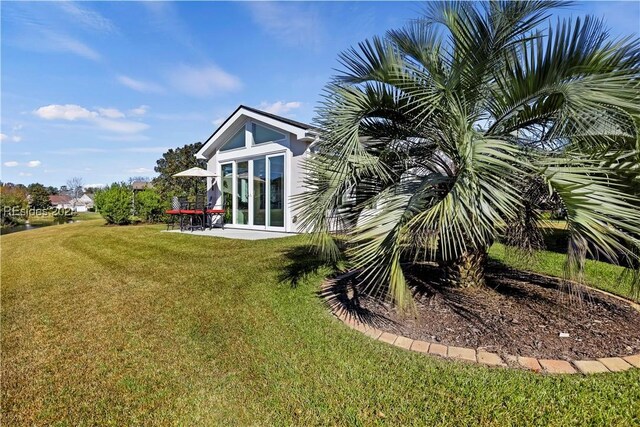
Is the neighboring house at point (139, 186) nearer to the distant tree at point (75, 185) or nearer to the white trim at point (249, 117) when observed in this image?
the white trim at point (249, 117)

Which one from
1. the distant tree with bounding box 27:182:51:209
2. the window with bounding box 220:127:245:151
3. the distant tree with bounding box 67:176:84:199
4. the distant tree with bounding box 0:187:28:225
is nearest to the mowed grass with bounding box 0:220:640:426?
the window with bounding box 220:127:245:151

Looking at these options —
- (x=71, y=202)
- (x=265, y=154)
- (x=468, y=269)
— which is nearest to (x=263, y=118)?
(x=265, y=154)

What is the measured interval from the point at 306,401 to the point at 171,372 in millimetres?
1432

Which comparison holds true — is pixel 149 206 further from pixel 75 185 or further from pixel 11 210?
pixel 75 185

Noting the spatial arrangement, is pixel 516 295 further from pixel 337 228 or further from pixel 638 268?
pixel 337 228

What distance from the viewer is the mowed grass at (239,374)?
2.41 m

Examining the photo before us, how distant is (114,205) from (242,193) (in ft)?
27.2

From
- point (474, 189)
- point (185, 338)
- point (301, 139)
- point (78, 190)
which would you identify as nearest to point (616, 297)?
point (474, 189)

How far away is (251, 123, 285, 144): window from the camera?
1223 centimetres

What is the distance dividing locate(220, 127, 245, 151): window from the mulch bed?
10.1 metres

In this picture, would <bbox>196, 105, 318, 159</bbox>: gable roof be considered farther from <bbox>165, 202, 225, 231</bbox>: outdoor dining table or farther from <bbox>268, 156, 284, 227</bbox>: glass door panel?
<bbox>165, 202, 225, 231</bbox>: outdoor dining table

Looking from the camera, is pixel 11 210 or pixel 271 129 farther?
pixel 11 210

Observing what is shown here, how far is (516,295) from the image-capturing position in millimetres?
4844

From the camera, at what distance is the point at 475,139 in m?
3.23
